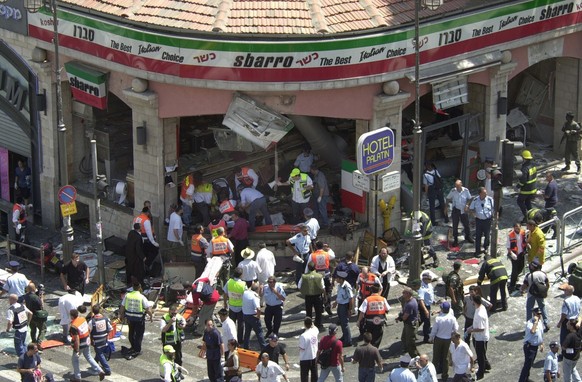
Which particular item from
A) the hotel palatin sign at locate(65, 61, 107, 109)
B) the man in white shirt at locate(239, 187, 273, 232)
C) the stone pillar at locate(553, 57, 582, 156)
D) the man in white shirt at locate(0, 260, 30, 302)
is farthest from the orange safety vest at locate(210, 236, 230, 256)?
the stone pillar at locate(553, 57, 582, 156)

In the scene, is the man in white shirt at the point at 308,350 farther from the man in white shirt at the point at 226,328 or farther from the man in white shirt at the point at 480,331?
the man in white shirt at the point at 480,331

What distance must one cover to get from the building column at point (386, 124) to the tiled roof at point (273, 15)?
5.58 ft

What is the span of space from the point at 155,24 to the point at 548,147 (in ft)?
40.4

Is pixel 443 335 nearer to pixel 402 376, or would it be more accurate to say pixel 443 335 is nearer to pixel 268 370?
pixel 402 376

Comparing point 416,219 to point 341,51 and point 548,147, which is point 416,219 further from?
point 548,147

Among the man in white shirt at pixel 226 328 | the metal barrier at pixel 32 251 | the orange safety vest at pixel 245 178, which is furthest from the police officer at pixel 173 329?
the orange safety vest at pixel 245 178

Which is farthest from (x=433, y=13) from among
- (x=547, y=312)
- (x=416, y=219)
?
(x=547, y=312)

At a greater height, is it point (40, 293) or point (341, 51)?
point (341, 51)

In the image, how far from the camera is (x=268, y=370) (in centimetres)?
2800

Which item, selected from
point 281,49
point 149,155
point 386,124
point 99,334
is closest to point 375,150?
point 386,124

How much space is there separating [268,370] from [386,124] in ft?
31.0

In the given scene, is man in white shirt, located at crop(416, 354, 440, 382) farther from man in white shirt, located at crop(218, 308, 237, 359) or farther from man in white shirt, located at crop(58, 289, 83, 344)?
man in white shirt, located at crop(58, 289, 83, 344)

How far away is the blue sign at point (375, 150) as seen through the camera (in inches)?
1337

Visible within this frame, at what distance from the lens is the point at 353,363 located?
94.0 ft
